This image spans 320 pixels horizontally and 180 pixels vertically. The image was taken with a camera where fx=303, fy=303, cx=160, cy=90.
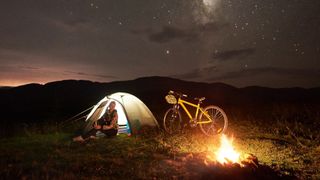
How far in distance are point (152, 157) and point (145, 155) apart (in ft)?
1.11

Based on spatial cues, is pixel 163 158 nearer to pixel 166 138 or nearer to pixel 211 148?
pixel 211 148

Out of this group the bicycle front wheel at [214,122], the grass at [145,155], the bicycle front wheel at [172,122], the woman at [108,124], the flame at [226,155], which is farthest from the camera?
the bicycle front wheel at [172,122]

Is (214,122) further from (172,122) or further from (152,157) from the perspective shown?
(152,157)

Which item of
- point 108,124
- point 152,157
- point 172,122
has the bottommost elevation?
point 152,157

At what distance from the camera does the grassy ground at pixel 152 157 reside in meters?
5.86

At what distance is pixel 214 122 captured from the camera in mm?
10164

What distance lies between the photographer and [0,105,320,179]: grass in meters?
6.04

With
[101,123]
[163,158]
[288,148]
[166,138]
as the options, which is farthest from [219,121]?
[101,123]

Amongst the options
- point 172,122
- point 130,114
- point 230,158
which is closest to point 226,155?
point 230,158

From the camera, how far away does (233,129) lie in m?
11.9


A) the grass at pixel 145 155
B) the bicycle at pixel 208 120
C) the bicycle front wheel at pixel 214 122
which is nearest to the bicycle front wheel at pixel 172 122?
the bicycle at pixel 208 120

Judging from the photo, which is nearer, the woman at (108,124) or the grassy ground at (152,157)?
the grassy ground at (152,157)

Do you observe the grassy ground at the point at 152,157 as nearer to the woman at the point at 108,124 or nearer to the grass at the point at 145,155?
the grass at the point at 145,155

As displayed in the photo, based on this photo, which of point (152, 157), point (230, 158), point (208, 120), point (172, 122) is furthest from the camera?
point (172, 122)
